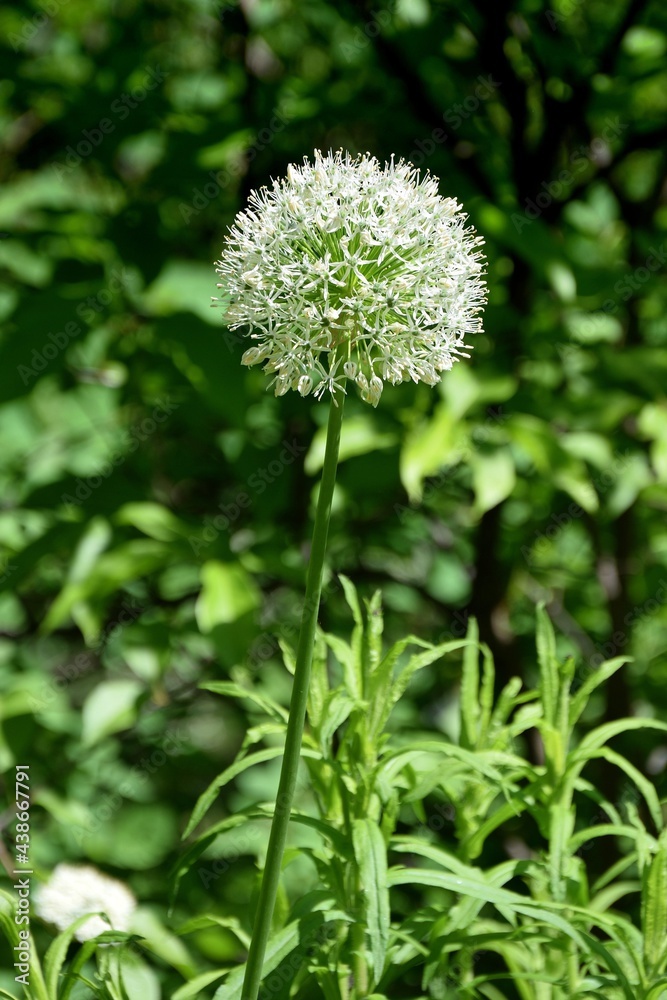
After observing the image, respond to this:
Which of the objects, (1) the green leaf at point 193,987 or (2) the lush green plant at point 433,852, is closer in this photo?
(2) the lush green plant at point 433,852

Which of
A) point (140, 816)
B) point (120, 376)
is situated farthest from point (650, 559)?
point (140, 816)

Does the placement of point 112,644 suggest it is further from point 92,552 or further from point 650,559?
point 650,559

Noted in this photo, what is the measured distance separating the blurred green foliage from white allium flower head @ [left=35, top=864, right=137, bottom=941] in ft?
0.57

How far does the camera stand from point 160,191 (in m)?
2.33

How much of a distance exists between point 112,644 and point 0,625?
1.17ft

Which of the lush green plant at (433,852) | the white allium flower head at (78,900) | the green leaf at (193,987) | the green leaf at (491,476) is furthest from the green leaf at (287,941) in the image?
the green leaf at (491,476)

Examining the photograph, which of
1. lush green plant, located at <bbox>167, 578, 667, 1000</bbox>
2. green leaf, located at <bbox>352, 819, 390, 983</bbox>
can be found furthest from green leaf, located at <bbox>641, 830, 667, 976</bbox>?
green leaf, located at <bbox>352, 819, 390, 983</bbox>

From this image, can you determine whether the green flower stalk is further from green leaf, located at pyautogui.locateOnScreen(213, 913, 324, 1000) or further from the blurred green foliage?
the blurred green foliage

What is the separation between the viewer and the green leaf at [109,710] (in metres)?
2.02

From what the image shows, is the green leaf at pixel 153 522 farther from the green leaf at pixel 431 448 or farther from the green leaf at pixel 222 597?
the green leaf at pixel 431 448

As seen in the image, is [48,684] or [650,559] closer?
[48,684]

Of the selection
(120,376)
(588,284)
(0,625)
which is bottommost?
(0,625)

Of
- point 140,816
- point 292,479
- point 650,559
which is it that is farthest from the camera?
point 140,816

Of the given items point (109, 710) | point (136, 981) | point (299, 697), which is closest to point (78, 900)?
point (136, 981)
